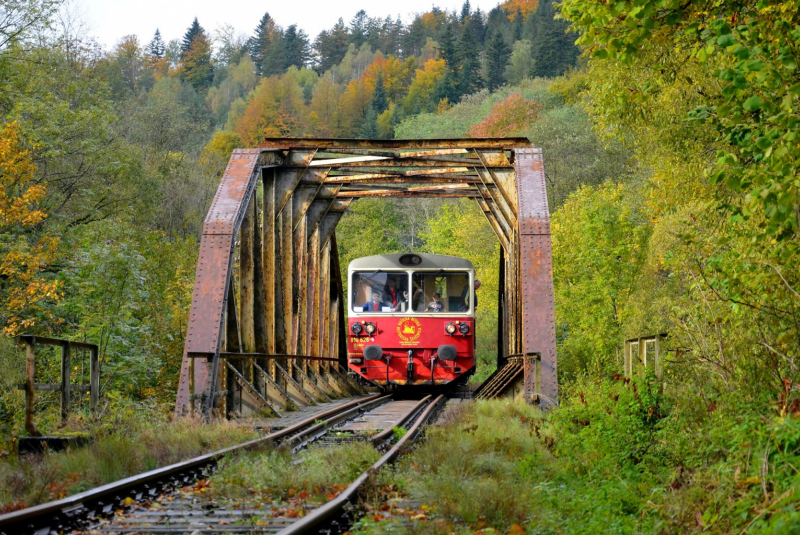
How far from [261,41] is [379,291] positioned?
90723mm

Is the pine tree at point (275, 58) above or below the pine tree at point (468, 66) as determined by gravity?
above

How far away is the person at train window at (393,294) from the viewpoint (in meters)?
18.2

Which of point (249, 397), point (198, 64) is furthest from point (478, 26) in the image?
point (249, 397)

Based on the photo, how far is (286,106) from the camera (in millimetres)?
74688

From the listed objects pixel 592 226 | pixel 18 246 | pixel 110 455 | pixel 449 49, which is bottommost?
pixel 110 455

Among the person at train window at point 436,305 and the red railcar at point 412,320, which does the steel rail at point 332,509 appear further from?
the person at train window at point 436,305

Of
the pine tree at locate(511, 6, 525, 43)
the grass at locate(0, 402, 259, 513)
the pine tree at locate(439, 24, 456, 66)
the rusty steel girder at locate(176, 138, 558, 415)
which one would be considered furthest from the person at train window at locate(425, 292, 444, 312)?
the pine tree at locate(511, 6, 525, 43)

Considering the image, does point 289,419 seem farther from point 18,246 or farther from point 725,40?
point 18,246

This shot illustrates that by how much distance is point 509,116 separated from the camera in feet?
181

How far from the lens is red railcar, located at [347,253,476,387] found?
17750mm

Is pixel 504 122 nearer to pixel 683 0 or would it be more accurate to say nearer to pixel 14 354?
pixel 14 354

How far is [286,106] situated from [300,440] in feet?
223

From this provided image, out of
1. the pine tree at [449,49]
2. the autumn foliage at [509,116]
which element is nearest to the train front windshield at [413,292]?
the autumn foliage at [509,116]

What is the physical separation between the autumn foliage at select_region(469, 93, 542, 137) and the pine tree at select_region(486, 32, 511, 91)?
23.1m
